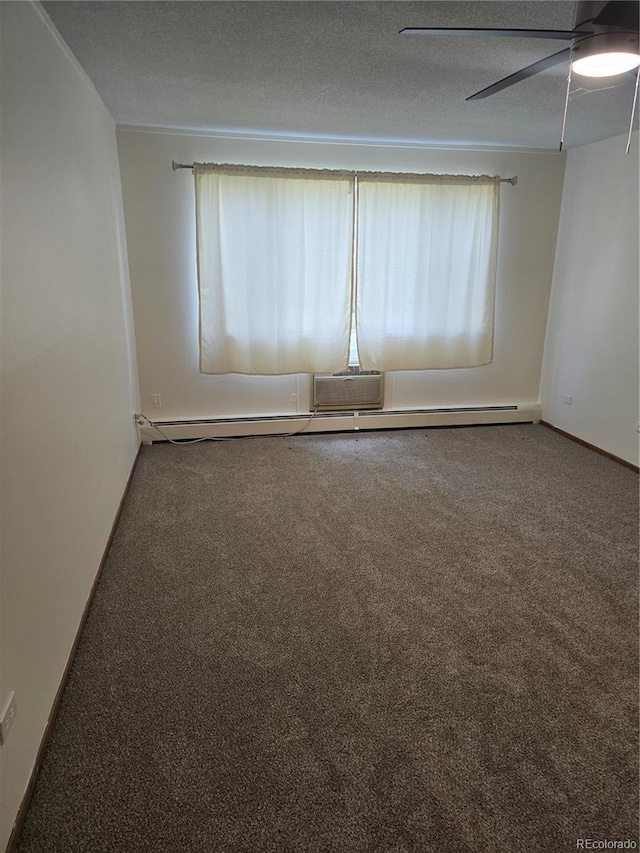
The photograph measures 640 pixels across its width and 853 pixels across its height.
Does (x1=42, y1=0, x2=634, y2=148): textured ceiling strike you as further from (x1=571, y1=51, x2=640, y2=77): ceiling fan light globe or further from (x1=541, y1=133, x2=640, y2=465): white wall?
(x1=541, y1=133, x2=640, y2=465): white wall

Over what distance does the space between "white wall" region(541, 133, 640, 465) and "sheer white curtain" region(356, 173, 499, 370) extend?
0.69 meters

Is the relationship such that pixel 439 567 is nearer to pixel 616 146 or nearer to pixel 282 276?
pixel 282 276

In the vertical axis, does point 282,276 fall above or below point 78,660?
above

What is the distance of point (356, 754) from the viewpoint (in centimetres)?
162

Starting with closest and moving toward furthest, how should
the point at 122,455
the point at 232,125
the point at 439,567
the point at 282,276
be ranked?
the point at 439,567 < the point at 122,455 < the point at 232,125 < the point at 282,276

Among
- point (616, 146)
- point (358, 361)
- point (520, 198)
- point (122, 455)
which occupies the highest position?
point (616, 146)

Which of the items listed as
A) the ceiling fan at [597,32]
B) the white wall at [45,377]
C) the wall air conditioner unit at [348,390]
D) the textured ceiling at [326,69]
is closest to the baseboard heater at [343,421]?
the wall air conditioner unit at [348,390]

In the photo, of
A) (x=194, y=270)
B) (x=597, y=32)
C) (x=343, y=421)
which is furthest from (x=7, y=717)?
(x=343, y=421)

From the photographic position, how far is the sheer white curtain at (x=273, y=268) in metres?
4.05

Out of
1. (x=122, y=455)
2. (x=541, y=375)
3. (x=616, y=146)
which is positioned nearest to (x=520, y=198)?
(x=616, y=146)

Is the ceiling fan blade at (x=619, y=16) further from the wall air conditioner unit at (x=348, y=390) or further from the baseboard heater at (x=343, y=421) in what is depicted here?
the baseboard heater at (x=343, y=421)

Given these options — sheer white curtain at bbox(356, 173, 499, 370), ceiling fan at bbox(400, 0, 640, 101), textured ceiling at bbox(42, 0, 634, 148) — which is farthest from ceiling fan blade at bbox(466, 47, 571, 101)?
sheer white curtain at bbox(356, 173, 499, 370)

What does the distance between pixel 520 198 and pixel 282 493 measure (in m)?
3.38

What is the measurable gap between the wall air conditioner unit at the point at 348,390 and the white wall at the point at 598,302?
172 centimetres
